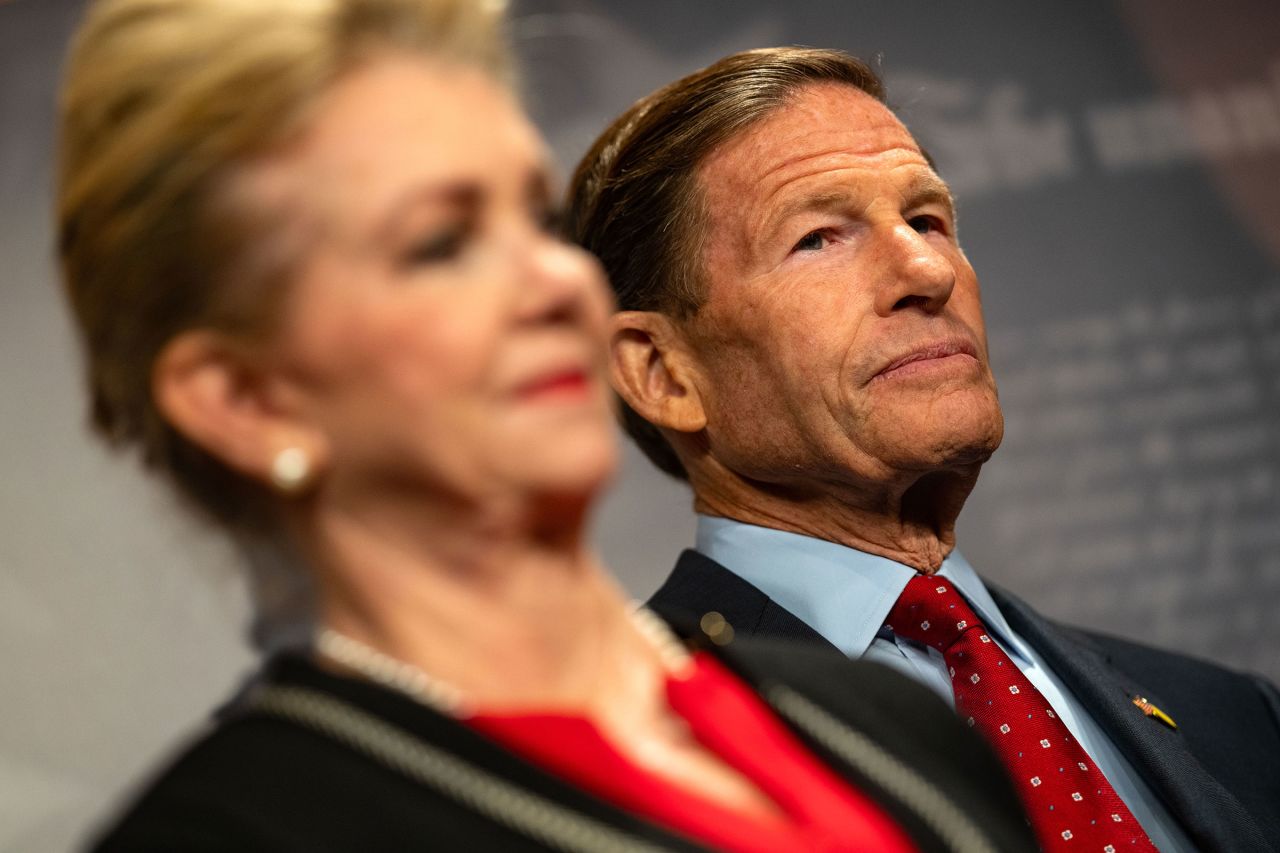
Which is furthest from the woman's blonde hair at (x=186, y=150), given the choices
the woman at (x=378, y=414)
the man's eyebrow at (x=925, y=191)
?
the man's eyebrow at (x=925, y=191)

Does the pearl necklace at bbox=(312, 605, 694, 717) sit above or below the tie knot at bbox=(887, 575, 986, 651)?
above

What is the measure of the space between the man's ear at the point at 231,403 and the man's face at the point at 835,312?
923 millimetres

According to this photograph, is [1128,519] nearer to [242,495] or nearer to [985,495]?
[985,495]

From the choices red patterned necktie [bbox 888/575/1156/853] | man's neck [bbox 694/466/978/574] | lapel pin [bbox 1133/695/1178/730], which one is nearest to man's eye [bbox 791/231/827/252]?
man's neck [bbox 694/466/978/574]

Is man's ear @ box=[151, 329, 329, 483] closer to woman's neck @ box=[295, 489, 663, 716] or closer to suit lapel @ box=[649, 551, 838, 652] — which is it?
woman's neck @ box=[295, 489, 663, 716]

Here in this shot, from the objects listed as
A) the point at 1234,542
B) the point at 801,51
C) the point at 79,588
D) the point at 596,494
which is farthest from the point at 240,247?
the point at 1234,542

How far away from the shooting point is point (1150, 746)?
165cm

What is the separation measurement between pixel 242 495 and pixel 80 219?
19cm

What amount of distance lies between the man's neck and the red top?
792mm

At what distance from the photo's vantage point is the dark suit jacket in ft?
5.32

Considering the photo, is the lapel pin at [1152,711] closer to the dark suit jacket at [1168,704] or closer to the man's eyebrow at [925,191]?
the dark suit jacket at [1168,704]

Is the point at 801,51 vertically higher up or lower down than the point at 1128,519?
higher up

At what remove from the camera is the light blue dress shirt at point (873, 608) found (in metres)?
1.64

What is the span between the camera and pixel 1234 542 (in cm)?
276
